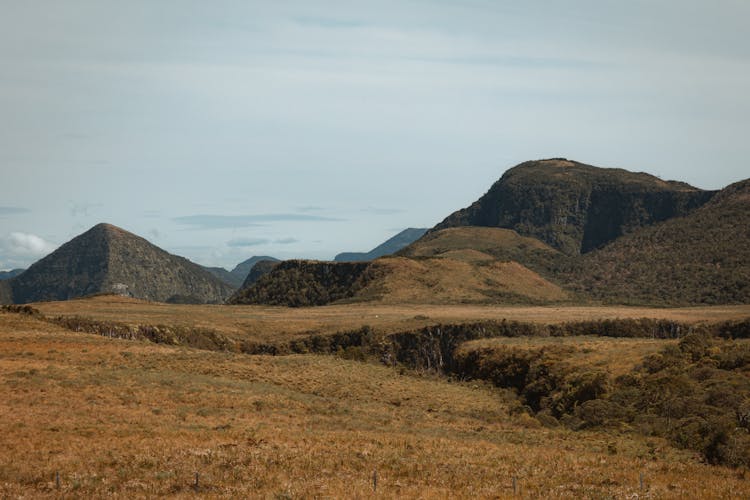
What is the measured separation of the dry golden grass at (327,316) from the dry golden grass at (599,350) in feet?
74.1

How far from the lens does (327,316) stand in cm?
11400

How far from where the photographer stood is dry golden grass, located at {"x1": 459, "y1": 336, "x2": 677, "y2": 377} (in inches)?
2100

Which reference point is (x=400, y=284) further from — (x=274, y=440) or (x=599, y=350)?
(x=274, y=440)

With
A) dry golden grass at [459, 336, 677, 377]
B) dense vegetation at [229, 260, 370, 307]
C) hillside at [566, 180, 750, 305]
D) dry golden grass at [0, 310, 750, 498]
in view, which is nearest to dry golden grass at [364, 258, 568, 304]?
dense vegetation at [229, 260, 370, 307]

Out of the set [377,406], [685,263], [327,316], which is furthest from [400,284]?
[377,406]

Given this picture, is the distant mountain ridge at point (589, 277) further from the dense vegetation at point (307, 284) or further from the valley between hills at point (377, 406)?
the valley between hills at point (377, 406)

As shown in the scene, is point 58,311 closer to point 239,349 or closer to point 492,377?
point 239,349

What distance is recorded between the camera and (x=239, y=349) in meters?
84.2

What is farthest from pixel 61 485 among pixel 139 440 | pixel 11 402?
pixel 11 402

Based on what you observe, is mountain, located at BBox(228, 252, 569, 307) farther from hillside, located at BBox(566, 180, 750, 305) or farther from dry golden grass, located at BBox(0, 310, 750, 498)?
dry golden grass, located at BBox(0, 310, 750, 498)

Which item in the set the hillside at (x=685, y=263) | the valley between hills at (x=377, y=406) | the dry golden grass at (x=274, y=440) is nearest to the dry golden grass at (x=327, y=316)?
the valley between hills at (x=377, y=406)

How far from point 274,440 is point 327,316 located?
82.2 meters

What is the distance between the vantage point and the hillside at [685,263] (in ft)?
467

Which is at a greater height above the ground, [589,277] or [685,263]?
[685,263]
